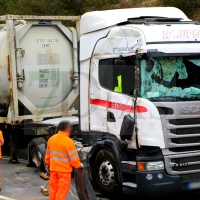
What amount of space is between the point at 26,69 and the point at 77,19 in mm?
1761

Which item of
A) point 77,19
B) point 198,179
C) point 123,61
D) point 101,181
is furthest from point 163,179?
point 77,19

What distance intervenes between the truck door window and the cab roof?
0.67 metres

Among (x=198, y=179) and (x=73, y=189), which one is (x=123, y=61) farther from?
(x=73, y=189)

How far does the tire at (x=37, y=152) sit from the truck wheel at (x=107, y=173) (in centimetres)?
208

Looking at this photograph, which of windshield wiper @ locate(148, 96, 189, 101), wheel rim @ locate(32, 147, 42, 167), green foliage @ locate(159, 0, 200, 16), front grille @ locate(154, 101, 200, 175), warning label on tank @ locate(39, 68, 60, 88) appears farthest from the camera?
green foliage @ locate(159, 0, 200, 16)

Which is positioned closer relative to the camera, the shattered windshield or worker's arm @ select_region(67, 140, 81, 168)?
worker's arm @ select_region(67, 140, 81, 168)

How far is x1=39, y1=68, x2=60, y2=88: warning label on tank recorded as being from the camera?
10.8 metres

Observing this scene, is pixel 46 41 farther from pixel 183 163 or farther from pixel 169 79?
pixel 183 163

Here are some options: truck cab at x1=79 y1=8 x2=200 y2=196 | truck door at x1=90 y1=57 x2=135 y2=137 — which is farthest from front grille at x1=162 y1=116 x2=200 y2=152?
truck door at x1=90 y1=57 x2=135 y2=137

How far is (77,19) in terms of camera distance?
11102 mm

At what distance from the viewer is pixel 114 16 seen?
304 inches

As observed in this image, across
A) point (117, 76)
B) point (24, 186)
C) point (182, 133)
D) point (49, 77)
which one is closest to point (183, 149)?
point (182, 133)

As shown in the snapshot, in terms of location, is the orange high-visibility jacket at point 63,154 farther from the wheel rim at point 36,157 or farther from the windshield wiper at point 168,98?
the wheel rim at point 36,157

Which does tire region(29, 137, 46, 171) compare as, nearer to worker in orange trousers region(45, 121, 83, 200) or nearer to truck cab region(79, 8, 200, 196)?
truck cab region(79, 8, 200, 196)
